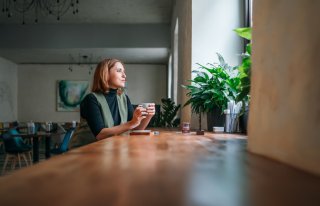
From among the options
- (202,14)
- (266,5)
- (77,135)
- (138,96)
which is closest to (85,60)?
(138,96)

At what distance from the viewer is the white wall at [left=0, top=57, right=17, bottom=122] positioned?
34.9ft

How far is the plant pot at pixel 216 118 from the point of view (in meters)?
2.56

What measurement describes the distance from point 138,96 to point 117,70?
9509mm

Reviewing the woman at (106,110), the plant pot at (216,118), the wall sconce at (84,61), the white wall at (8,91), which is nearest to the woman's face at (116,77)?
the woman at (106,110)

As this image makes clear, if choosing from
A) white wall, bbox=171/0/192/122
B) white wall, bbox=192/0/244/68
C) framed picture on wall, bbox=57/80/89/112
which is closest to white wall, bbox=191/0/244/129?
white wall, bbox=192/0/244/68

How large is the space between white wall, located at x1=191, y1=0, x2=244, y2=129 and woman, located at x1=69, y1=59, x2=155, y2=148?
0.96m

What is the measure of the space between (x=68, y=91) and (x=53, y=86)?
0.58 m

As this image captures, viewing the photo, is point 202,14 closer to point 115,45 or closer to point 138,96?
point 115,45

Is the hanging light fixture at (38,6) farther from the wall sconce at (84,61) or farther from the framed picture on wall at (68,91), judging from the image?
the framed picture on wall at (68,91)

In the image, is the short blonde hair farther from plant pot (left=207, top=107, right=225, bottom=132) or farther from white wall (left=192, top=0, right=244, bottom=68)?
white wall (left=192, top=0, right=244, bottom=68)

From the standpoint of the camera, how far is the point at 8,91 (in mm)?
11141

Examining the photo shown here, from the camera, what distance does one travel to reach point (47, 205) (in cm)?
41

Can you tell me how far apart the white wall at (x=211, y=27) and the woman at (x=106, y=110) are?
96 centimetres

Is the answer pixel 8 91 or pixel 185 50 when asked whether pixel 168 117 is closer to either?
pixel 185 50
